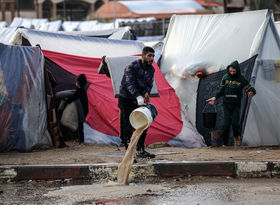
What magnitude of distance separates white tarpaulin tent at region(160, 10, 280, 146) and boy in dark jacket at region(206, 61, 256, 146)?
634mm

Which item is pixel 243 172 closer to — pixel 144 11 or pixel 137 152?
pixel 137 152

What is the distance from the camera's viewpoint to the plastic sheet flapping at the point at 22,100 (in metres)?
Answer: 10.8

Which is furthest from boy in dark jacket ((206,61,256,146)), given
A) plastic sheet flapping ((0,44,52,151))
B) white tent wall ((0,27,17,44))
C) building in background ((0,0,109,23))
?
building in background ((0,0,109,23))

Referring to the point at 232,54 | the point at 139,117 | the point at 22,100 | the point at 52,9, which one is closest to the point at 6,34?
the point at 232,54

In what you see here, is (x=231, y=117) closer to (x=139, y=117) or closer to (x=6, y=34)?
(x=139, y=117)

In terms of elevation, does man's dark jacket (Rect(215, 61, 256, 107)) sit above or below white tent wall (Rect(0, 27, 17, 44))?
below

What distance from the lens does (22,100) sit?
36.3 feet

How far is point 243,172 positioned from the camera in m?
8.59

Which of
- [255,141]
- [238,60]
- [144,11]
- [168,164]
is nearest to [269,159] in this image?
[168,164]

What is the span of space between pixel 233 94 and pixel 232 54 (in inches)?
62.3

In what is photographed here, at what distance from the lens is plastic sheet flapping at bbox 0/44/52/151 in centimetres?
1084

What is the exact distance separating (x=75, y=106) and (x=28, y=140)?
3.96 feet

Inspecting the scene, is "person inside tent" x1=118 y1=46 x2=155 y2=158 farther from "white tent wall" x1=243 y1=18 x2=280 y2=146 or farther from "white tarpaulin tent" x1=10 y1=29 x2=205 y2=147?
"white tent wall" x1=243 y1=18 x2=280 y2=146

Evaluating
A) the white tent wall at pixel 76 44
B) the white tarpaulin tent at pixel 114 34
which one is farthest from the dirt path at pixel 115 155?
the white tarpaulin tent at pixel 114 34
